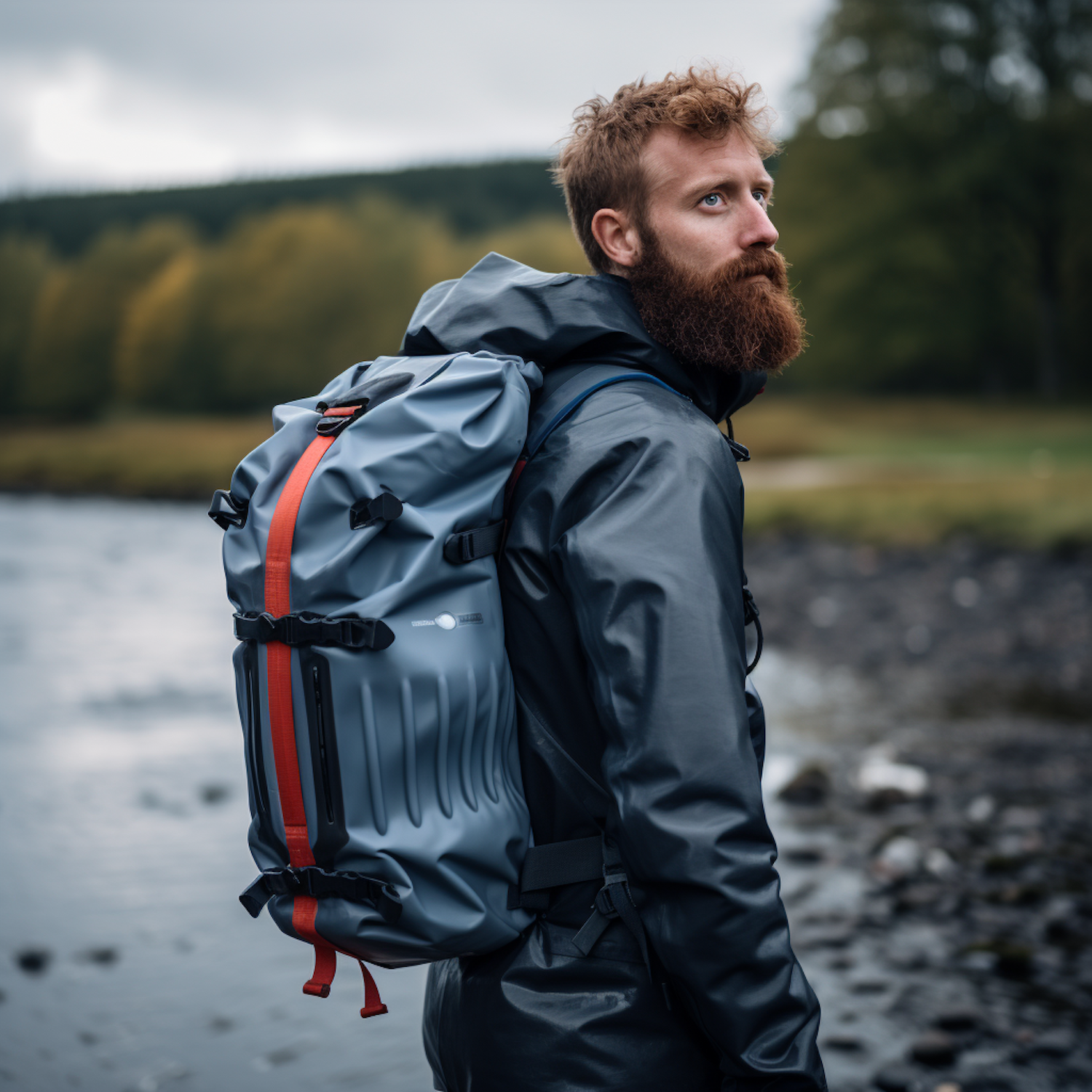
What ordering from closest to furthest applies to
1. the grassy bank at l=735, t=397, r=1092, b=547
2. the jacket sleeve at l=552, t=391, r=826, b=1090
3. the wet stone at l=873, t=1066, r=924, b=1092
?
the jacket sleeve at l=552, t=391, r=826, b=1090 → the wet stone at l=873, t=1066, r=924, b=1092 → the grassy bank at l=735, t=397, r=1092, b=547

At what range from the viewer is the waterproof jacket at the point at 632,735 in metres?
1.78

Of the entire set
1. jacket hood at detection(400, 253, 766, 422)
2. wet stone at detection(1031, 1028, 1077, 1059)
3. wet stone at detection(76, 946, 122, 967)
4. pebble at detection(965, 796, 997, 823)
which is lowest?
pebble at detection(965, 796, 997, 823)

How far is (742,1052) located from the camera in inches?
70.7

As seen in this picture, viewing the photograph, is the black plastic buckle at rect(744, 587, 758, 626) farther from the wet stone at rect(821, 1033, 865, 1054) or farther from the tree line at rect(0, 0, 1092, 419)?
the tree line at rect(0, 0, 1092, 419)

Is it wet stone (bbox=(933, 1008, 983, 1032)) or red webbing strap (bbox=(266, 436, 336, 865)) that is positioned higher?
red webbing strap (bbox=(266, 436, 336, 865))

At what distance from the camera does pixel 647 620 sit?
Answer: 1.83 meters

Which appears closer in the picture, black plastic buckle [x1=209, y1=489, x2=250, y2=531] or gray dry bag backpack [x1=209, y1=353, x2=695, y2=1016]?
gray dry bag backpack [x1=209, y1=353, x2=695, y2=1016]

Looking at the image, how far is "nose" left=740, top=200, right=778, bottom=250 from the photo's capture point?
2.17m

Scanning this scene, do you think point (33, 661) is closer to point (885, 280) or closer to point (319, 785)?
point (319, 785)

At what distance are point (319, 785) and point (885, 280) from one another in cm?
4014

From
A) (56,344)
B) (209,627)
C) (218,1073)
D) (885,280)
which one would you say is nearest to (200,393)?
(56,344)

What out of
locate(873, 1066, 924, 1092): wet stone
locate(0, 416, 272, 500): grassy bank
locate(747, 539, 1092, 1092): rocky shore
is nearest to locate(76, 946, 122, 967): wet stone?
locate(747, 539, 1092, 1092): rocky shore

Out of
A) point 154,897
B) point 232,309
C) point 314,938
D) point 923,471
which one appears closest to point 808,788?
point 154,897

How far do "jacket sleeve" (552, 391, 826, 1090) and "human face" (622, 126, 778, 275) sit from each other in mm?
442
